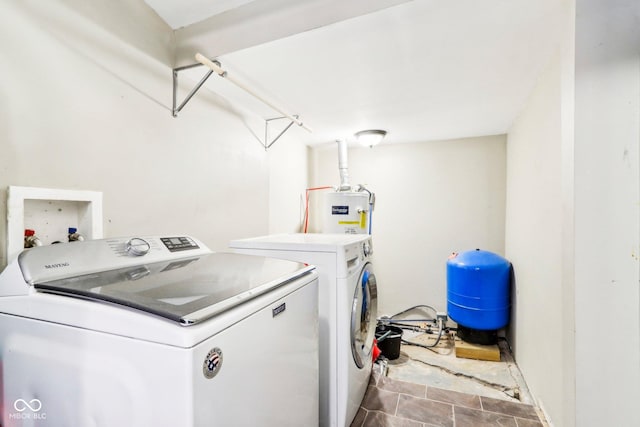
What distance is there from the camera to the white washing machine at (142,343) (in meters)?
0.56

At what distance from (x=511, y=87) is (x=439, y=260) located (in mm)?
1852

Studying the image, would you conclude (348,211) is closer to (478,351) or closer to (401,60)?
(401,60)

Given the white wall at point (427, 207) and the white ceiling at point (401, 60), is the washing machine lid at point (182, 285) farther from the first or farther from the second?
the white wall at point (427, 207)

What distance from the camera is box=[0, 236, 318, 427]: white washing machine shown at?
56 centimetres

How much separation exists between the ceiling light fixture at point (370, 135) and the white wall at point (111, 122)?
1451 millimetres

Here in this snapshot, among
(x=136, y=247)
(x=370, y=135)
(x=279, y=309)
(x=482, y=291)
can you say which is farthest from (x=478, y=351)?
(x=136, y=247)

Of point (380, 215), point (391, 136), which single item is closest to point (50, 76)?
point (391, 136)

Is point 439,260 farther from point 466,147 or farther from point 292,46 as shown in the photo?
point 292,46

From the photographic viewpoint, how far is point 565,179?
1.14 m

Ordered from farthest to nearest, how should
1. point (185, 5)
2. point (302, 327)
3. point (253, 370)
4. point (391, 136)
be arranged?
point (391, 136) → point (185, 5) → point (302, 327) → point (253, 370)

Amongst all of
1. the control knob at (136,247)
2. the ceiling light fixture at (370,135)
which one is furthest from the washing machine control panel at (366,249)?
the ceiling light fixture at (370,135)

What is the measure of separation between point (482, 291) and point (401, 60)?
6.45 ft

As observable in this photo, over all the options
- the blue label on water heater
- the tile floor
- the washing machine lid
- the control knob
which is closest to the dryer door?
the tile floor

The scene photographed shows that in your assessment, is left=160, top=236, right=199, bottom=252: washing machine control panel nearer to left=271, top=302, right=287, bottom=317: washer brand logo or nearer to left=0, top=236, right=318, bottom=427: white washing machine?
left=0, top=236, right=318, bottom=427: white washing machine
